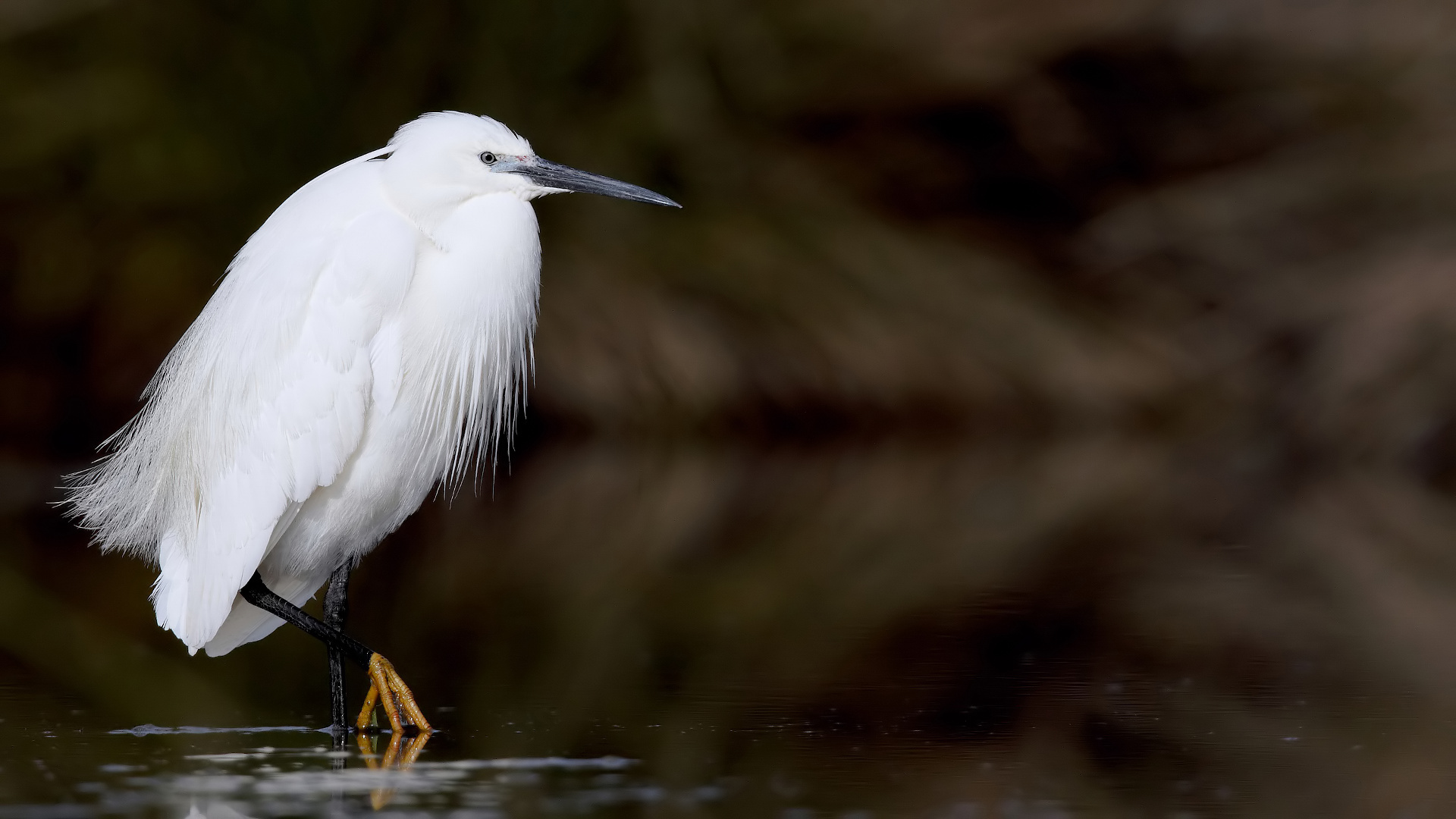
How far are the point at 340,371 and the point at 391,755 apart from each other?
2.08 ft

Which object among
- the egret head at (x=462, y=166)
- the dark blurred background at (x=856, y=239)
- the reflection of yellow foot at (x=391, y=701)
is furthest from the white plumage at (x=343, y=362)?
the dark blurred background at (x=856, y=239)

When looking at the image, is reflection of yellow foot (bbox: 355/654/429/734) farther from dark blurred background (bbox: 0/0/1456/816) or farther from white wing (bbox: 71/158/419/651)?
dark blurred background (bbox: 0/0/1456/816)

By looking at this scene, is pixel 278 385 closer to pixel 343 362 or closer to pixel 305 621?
pixel 343 362

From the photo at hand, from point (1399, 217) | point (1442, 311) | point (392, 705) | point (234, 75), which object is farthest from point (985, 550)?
point (234, 75)

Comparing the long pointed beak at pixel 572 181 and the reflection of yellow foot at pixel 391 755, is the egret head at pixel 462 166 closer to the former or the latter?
the long pointed beak at pixel 572 181

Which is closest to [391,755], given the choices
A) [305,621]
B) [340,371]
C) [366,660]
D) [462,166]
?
[366,660]

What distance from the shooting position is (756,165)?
8.75 meters

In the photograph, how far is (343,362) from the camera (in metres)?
2.75

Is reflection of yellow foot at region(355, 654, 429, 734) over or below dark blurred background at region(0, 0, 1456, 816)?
below

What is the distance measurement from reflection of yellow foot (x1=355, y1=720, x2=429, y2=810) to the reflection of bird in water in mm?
67

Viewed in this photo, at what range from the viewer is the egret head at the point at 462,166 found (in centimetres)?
275

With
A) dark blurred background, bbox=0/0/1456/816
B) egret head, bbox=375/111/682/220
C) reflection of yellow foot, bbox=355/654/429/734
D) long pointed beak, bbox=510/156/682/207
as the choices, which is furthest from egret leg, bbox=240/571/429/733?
dark blurred background, bbox=0/0/1456/816

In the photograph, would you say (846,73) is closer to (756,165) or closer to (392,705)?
(756,165)

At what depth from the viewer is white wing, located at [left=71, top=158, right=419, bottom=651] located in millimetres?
2732
